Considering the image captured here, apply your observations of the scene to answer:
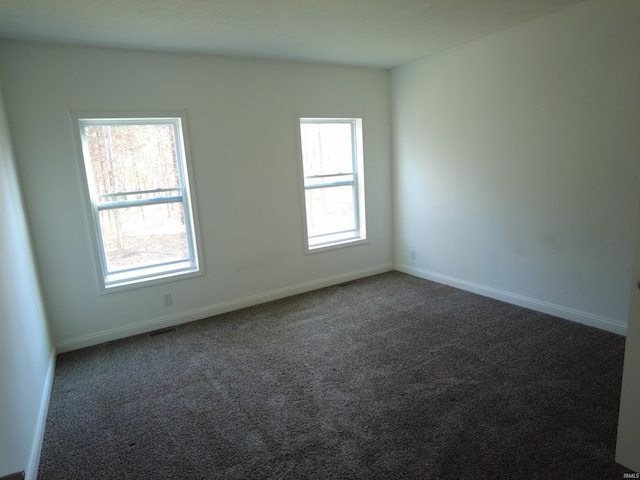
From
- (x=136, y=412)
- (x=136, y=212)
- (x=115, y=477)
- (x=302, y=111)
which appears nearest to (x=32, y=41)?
(x=136, y=212)

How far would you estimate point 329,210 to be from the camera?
4.90 meters

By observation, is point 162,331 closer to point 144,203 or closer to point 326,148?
point 144,203

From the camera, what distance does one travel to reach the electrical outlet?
3.83 meters

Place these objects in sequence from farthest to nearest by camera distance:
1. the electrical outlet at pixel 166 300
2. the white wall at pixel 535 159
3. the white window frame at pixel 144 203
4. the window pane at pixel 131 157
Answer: the electrical outlet at pixel 166 300
the window pane at pixel 131 157
the white window frame at pixel 144 203
the white wall at pixel 535 159

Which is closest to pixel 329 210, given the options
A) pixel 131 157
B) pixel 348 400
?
pixel 131 157

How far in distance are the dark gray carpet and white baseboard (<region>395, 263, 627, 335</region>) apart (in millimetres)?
81

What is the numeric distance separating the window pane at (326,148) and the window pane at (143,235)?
161 cm

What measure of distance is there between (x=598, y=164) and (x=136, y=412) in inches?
151

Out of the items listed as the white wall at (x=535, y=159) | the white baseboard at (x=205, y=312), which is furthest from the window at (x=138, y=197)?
the white wall at (x=535, y=159)

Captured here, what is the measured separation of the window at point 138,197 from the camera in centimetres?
351

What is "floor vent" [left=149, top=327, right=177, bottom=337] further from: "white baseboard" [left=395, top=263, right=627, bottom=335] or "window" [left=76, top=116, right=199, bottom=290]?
"white baseboard" [left=395, top=263, right=627, bottom=335]

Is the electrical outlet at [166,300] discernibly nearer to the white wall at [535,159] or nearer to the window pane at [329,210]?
the window pane at [329,210]

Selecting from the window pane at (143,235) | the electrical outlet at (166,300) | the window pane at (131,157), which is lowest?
the electrical outlet at (166,300)

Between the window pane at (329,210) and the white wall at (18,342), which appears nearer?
the white wall at (18,342)
